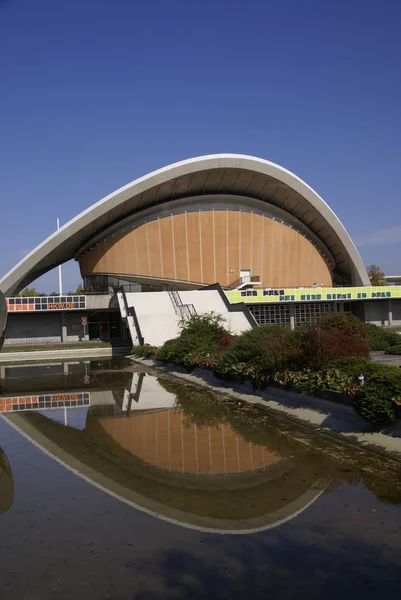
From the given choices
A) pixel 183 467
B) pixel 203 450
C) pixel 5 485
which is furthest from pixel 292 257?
pixel 5 485

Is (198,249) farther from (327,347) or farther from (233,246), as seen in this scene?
(327,347)

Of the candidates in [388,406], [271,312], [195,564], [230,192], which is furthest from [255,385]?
[230,192]

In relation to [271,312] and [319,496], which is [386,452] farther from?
[271,312]

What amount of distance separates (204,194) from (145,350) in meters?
24.2

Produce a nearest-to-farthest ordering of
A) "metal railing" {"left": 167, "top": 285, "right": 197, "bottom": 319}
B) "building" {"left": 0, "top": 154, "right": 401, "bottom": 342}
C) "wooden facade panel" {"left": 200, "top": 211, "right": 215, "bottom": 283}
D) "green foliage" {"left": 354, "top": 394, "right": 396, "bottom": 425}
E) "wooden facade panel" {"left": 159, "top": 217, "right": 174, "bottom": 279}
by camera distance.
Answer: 1. "green foliage" {"left": 354, "top": 394, "right": 396, "bottom": 425}
2. "metal railing" {"left": 167, "top": 285, "right": 197, "bottom": 319}
3. "building" {"left": 0, "top": 154, "right": 401, "bottom": 342}
4. "wooden facade panel" {"left": 159, "top": 217, "right": 174, "bottom": 279}
5. "wooden facade panel" {"left": 200, "top": 211, "right": 215, "bottom": 283}

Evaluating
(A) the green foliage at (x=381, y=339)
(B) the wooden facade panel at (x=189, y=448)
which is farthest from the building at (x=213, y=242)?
(B) the wooden facade panel at (x=189, y=448)

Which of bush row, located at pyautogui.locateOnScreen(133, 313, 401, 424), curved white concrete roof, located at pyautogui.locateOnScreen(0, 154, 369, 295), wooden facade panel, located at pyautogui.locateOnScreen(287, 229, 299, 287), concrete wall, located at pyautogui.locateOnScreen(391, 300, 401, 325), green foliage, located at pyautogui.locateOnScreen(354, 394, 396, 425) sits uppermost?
curved white concrete roof, located at pyautogui.locateOnScreen(0, 154, 369, 295)

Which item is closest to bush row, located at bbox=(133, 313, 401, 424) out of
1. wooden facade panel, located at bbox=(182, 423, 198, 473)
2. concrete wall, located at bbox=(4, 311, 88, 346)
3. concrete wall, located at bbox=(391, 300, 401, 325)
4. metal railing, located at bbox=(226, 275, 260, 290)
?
wooden facade panel, located at bbox=(182, 423, 198, 473)

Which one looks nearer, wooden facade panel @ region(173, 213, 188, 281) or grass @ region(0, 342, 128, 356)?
grass @ region(0, 342, 128, 356)

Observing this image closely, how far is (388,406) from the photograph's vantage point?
977cm

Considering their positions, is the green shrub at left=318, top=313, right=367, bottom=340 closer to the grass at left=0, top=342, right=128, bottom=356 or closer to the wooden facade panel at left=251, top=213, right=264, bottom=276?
the grass at left=0, top=342, right=128, bottom=356

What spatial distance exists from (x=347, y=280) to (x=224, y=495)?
54690 mm

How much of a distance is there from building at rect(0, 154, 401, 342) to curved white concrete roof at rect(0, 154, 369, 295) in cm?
9

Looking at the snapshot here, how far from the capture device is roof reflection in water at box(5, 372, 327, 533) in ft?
22.4
